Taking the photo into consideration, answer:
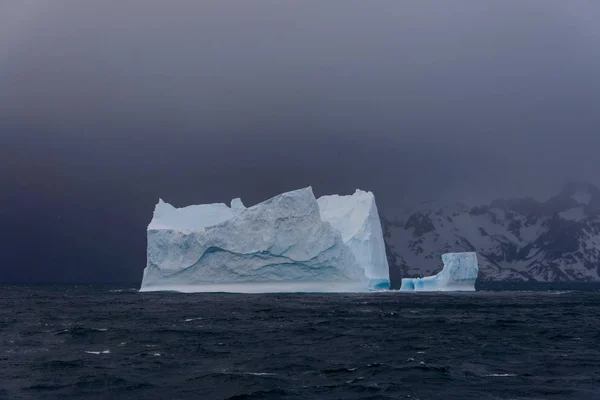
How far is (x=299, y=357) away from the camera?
21656 millimetres

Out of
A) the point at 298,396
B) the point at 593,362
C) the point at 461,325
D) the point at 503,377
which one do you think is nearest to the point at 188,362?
the point at 298,396

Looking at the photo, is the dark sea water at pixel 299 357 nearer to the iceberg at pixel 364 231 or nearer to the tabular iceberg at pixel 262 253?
the tabular iceberg at pixel 262 253

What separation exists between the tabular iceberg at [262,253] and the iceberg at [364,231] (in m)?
7.17

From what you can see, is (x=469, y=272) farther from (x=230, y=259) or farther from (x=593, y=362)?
(x=593, y=362)

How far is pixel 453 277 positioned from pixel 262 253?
28.1 m

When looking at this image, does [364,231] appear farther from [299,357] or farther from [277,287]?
[299,357]

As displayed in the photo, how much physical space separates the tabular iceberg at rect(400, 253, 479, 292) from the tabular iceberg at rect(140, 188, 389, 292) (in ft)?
49.8

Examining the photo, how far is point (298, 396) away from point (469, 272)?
6403cm

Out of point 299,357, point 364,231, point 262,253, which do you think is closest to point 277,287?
point 262,253

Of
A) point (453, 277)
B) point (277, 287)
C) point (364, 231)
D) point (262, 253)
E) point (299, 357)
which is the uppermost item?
point (364, 231)

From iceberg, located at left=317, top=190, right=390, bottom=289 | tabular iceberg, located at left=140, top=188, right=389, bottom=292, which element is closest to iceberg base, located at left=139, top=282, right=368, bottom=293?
tabular iceberg, located at left=140, top=188, right=389, bottom=292

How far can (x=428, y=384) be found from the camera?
1738 cm

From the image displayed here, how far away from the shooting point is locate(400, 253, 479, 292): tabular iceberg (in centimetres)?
7525

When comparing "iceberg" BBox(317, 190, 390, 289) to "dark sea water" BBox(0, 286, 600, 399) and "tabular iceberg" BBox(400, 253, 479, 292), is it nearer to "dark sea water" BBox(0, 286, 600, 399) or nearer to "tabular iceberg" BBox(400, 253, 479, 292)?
"tabular iceberg" BBox(400, 253, 479, 292)
